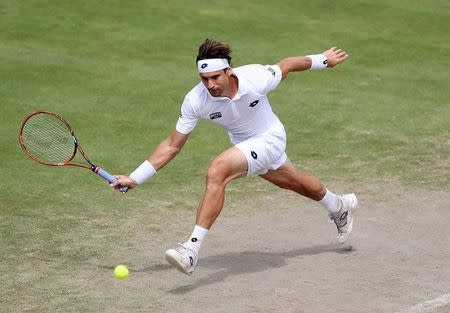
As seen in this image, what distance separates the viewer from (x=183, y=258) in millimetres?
10727

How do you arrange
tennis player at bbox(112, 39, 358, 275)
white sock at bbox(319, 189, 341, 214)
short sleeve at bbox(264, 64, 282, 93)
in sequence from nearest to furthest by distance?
tennis player at bbox(112, 39, 358, 275), short sleeve at bbox(264, 64, 282, 93), white sock at bbox(319, 189, 341, 214)

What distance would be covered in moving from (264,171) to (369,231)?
1841mm

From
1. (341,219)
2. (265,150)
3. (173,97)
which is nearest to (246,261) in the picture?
(341,219)

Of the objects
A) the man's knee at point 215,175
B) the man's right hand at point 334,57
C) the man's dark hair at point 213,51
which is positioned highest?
the man's dark hair at point 213,51

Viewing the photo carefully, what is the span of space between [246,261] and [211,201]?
48.3 inches

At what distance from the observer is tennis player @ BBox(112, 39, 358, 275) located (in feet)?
36.4

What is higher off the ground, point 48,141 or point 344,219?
point 48,141

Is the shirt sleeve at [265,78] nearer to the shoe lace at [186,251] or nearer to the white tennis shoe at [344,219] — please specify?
the white tennis shoe at [344,219]

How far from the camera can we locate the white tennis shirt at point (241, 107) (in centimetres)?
1141

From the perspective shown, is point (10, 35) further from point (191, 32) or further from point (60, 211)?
point (60, 211)

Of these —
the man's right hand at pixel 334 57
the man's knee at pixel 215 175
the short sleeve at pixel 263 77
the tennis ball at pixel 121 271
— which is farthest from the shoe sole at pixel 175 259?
A: the man's right hand at pixel 334 57

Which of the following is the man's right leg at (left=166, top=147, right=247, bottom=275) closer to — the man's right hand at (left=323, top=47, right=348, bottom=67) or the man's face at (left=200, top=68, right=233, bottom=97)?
the man's face at (left=200, top=68, right=233, bottom=97)

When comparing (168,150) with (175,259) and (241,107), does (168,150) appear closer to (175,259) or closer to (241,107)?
(241,107)

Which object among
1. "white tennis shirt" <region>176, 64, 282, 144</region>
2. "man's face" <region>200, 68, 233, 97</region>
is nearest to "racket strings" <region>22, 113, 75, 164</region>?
"white tennis shirt" <region>176, 64, 282, 144</region>
